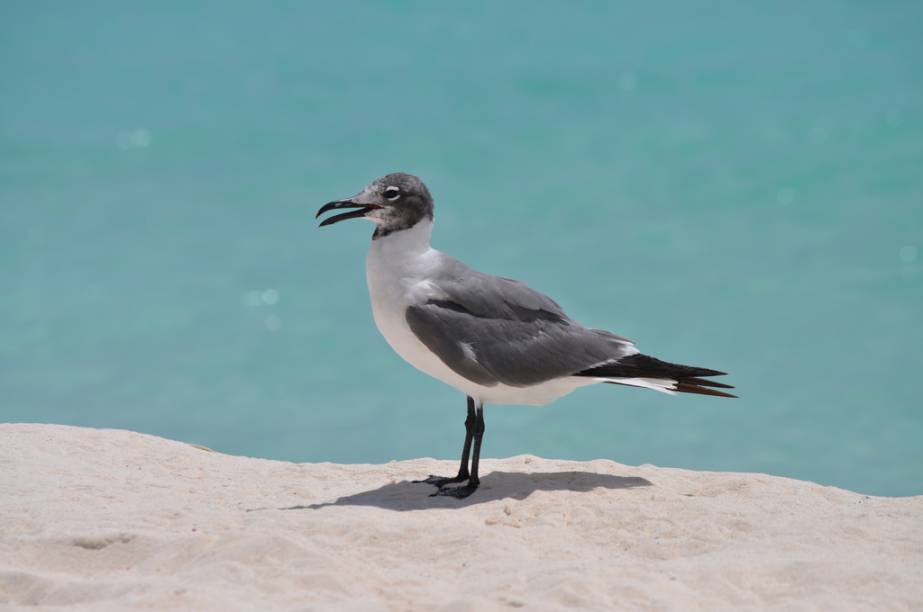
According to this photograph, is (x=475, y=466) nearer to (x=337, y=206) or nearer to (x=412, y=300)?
(x=412, y=300)

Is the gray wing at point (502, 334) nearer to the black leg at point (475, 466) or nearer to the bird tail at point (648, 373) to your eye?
the bird tail at point (648, 373)

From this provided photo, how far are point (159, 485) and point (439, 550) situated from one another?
3.05 meters

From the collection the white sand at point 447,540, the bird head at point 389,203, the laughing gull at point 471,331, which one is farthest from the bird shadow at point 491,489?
the bird head at point 389,203

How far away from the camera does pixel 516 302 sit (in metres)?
7.84

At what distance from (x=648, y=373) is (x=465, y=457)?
58.8 inches

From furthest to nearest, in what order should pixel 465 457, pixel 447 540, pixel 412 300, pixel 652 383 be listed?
1. pixel 465 457
2. pixel 652 383
3. pixel 412 300
4. pixel 447 540

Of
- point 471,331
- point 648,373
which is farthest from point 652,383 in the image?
point 471,331

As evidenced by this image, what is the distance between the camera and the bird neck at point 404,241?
7633mm

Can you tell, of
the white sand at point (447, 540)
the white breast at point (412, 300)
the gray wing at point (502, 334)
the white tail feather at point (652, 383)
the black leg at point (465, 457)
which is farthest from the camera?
the black leg at point (465, 457)

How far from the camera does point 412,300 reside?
7.39 m

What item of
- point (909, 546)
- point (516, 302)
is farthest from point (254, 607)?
point (909, 546)

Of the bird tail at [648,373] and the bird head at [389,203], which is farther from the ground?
the bird head at [389,203]

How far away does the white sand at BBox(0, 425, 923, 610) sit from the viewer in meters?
5.67

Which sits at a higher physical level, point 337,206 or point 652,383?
point 337,206
